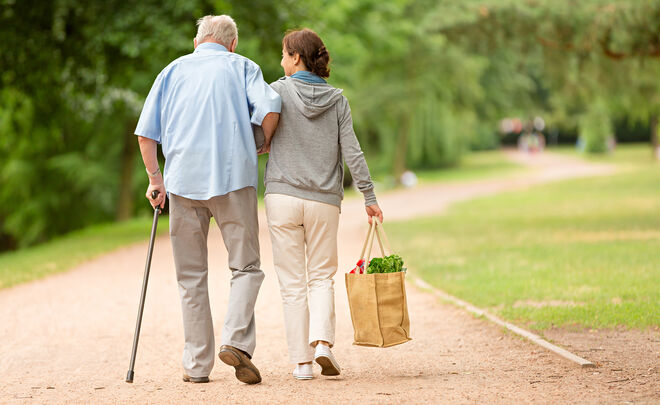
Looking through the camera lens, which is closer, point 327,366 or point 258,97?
point 258,97

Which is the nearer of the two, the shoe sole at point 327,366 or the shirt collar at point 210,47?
the shoe sole at point 327,366

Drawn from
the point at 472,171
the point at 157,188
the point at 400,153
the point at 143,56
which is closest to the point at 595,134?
the point at 472,171

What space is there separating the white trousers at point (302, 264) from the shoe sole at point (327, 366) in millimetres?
74

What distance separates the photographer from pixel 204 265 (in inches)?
203

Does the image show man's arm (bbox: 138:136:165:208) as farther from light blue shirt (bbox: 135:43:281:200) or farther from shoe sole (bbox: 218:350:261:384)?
shoe sole (bbox: 218:350:261:384)

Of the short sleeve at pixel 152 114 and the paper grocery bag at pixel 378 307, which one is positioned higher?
the short sleeve at pixel 152 114

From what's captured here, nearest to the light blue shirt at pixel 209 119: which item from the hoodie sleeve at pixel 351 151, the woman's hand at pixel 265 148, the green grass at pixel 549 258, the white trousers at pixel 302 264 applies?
the woman's hand at pixel 265 148

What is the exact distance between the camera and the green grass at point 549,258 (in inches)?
299

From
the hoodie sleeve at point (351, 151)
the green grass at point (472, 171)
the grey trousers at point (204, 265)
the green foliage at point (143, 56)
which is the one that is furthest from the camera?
the green grass at point (472, 171)

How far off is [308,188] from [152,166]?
915mm

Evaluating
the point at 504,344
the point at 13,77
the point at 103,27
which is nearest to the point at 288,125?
the point at 504,344

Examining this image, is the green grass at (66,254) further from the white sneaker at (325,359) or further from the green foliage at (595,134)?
the green foliage at (595,134)

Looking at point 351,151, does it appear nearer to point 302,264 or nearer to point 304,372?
point 302,264

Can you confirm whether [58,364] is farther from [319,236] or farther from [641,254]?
[641,254]
